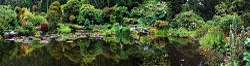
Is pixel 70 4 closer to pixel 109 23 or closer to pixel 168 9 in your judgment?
pixel 109 23

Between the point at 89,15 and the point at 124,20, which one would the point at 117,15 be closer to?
the point at 124,20

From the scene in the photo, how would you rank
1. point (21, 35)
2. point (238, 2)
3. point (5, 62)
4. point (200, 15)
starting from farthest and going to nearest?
1. point (200, 15)
2. point (238, 2)
3. point (21, 35)
4. point (5, 62)

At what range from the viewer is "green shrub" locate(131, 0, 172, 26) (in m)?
21.0

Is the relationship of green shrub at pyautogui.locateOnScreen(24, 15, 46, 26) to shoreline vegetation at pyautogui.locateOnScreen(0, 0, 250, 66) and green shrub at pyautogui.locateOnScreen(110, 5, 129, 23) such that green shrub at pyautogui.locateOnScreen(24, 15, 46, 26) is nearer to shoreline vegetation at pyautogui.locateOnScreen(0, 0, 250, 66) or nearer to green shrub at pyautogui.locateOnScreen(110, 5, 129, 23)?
shoreline vegetation at pyautogui.locateOnScreen(0, 0, 250, 66)

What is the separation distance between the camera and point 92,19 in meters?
21.8

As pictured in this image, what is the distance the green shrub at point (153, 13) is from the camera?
826 inches

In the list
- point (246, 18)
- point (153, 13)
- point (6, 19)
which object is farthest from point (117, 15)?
point (246, 18)

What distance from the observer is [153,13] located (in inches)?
832

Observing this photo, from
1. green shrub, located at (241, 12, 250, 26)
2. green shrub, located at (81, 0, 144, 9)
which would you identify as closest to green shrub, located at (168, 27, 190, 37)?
green shrub, located at (241, 12, 250, 26)

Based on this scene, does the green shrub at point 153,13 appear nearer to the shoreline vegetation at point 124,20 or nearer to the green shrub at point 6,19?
the shoreline vegetation at point 124,20

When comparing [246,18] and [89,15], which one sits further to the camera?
[89,15]

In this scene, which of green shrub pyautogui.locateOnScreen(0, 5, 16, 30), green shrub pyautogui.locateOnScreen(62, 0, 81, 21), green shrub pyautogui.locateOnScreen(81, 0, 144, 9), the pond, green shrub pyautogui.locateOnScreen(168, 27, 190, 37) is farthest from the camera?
green shrub pyautogui.locateOnScreen(81, 0, 144, 9)

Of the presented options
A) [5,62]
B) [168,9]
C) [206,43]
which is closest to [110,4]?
[168,9]

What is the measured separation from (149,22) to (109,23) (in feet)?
13.1
